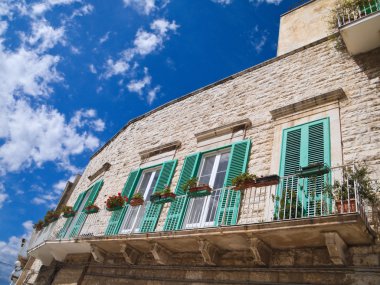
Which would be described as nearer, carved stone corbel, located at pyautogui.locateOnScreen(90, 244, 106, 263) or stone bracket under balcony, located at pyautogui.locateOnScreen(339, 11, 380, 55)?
stone bracket under balcony, located at pyautogui.locateOnScreen(339, 11, 380, 55)

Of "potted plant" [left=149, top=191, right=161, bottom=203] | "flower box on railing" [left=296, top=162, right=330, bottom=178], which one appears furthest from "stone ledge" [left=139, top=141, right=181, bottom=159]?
"flower box on railing" [left=296, top=162, right=330, bottom=178]

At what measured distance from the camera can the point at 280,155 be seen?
21.2 ft

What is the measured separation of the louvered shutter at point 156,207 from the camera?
7393mm

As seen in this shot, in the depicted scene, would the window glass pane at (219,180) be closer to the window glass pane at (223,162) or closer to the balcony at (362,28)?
the window glass pane at (223,162)

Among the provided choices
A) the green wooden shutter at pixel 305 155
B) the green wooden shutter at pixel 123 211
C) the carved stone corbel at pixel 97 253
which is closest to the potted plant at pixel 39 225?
the green wooden shutter at pixel 123 211

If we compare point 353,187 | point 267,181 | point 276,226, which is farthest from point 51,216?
Result: point 353,187

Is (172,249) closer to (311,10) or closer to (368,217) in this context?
(368,217)

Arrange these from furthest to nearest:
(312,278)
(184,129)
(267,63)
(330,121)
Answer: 1. (184,129)
2. (267,63)
3. (330,121)
4. (312,278)

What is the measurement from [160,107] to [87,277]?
661 cm

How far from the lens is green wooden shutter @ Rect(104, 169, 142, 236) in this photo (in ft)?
26.7

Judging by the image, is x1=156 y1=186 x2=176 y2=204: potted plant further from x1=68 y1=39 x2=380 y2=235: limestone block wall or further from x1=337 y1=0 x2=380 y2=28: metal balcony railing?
x1=337 y1=0 x2=380 y2=28: metal balcony railing

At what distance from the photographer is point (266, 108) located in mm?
7965

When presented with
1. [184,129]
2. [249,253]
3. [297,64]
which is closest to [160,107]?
[184,129]

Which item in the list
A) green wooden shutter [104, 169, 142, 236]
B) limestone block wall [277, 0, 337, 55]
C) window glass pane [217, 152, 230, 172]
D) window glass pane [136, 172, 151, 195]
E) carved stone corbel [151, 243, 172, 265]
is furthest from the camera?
limestone block wall [277, 0, 337, 55]
